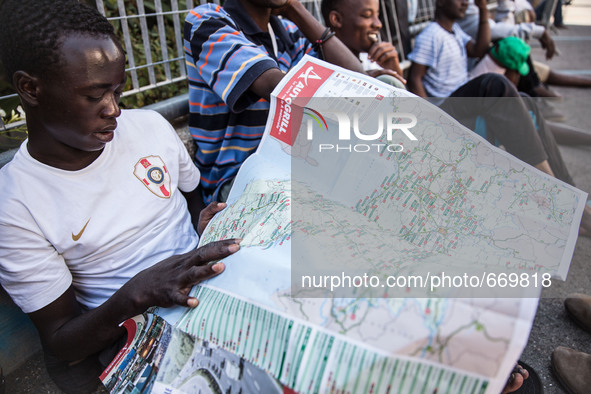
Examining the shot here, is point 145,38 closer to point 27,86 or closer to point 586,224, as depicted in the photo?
point 27,86

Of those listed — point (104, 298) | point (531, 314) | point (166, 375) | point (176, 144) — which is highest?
point (531, 314)

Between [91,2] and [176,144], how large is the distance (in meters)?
0.90

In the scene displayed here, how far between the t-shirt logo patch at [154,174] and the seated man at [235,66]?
1.02ft

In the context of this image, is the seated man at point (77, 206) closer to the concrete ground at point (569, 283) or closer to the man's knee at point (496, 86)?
the concrete ground at point (569, 283)

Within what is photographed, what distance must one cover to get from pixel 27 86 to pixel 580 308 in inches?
81.1

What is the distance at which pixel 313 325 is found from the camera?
772mm

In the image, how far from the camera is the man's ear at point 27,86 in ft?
3.36

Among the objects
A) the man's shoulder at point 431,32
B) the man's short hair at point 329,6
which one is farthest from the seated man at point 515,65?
the man's short hair at point 329,6

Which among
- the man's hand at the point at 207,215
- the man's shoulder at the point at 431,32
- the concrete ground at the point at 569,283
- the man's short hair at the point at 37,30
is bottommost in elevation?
the concrete ground at the point at 569,283

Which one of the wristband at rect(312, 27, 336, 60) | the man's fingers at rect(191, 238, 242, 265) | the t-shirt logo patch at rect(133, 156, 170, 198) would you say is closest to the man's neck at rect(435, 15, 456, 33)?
the wristband at rect(312, 27, 336, 60)

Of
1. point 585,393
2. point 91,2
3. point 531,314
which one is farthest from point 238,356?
point 91,2

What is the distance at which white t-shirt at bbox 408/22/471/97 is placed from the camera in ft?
11.0

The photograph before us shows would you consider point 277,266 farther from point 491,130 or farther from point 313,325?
point 491,130

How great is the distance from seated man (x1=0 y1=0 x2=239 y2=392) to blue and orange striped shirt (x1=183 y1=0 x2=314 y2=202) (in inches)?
15.1
